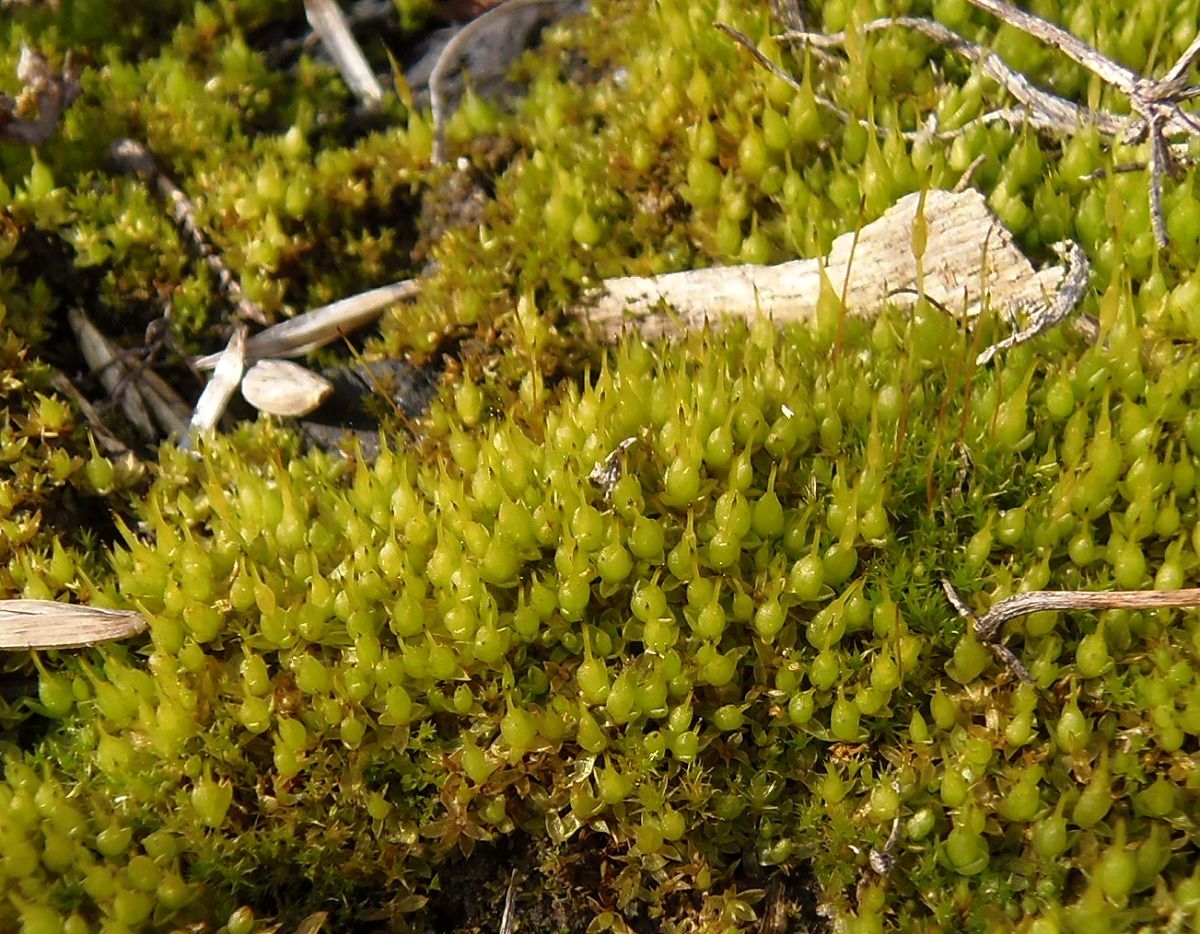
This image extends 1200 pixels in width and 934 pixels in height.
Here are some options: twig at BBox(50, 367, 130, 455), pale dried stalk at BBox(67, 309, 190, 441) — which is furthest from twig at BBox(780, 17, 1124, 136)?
twig at BBox(50, 367, 130, 455)

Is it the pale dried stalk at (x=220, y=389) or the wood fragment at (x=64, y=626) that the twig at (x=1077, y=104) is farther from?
the wood fragment at (x=64, y=626)

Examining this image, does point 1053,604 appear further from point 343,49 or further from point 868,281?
point 343,49

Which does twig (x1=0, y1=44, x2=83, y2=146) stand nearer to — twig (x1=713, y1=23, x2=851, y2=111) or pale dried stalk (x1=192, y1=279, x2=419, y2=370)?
pale dried stalk (x1=192, y1=279, x2=419, y2=370)

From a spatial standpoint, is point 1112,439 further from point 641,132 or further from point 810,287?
point 641,132

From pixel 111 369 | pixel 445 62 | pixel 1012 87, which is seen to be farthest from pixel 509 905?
pixel 445 62

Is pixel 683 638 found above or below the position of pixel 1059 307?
below

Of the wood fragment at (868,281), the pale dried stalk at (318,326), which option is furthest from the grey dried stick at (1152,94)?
the pale dried stalk at (318,326)
